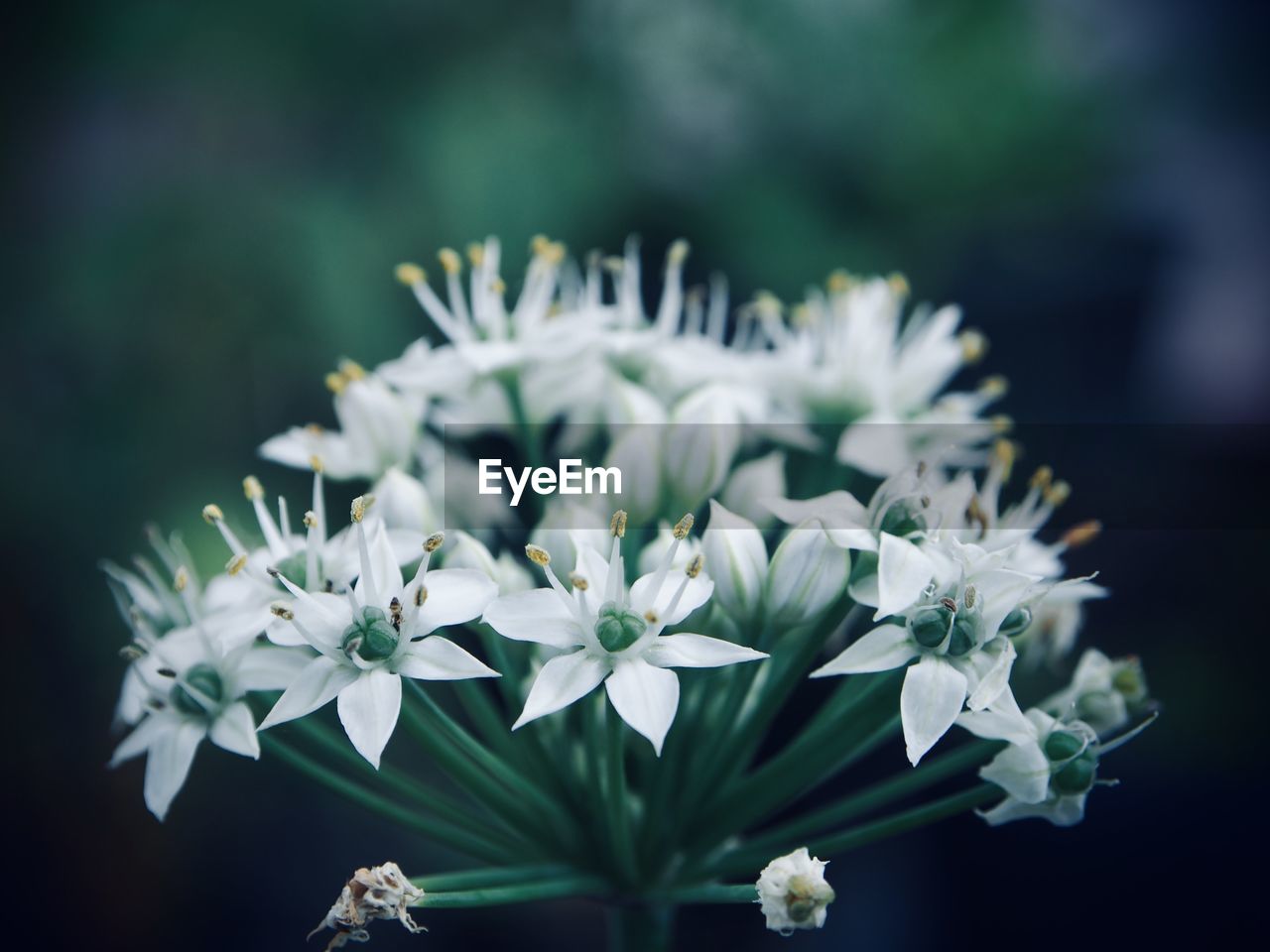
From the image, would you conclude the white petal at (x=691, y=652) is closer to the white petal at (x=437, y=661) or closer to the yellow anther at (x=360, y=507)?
the white petal at (x=437, y=661)

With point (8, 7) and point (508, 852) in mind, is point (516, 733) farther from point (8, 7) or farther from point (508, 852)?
point (8, 7)

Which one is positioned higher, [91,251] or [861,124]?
[861,124]

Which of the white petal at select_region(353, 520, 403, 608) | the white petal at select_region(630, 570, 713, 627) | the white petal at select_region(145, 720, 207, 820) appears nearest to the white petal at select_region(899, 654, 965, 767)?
the white petal at select_region(630, 570, 713, 627)

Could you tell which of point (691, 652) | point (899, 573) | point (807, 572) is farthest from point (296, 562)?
point (899, 573)

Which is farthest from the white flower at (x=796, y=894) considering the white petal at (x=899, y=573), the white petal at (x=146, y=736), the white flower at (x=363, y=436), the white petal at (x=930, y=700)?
the white flower at (x=363, y=436)

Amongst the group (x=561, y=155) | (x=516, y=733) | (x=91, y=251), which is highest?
(x=561, y=155)

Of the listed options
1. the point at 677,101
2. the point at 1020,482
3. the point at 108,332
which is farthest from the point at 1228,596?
the point at 108,332
